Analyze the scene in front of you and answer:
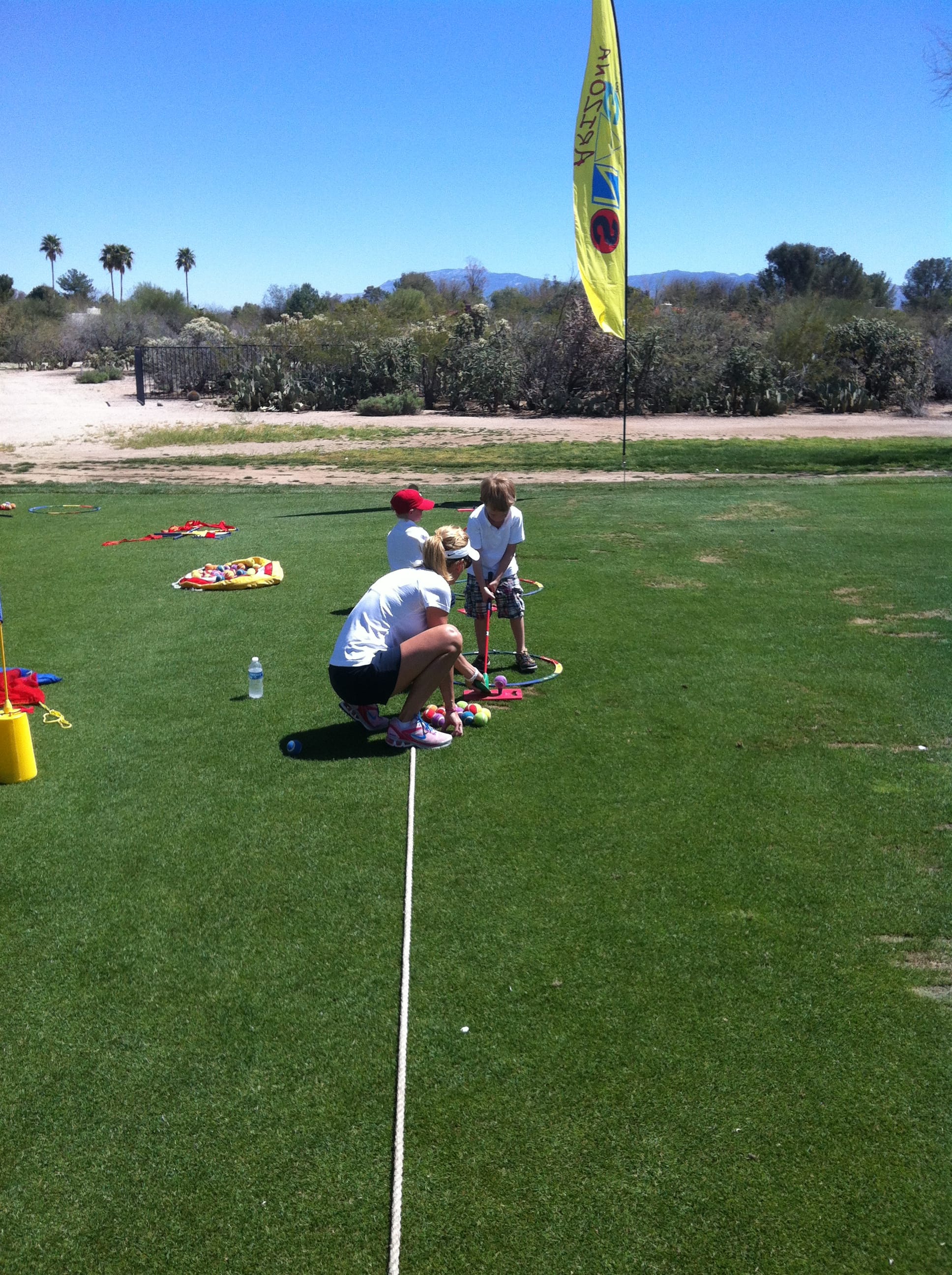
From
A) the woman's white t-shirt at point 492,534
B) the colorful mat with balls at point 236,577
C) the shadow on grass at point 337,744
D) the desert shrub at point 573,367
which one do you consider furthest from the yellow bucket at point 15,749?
the desert shrub at point 573,367

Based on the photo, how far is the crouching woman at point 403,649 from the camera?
6.52 metres

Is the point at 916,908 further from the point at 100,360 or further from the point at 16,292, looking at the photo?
the point at 16,292

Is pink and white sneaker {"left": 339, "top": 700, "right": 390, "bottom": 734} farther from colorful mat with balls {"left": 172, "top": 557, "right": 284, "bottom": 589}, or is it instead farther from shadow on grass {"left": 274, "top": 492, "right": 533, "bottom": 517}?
shadow on grass {"left": 274, "top": 492, "right": 533, "bottom": 517}

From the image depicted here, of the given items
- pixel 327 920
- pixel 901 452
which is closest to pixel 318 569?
pixel 327 920

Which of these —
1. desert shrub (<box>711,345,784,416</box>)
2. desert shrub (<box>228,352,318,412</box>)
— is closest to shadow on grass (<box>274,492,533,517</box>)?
desert shrub (<box>711,345,784,416</box>)

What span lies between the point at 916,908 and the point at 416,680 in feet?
10.2

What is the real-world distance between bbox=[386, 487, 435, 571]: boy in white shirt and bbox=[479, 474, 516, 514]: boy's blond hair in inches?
20.0

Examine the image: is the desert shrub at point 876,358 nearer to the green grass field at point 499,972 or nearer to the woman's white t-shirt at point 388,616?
the green grass field at point 499,972

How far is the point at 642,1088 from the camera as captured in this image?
3688 millimetres

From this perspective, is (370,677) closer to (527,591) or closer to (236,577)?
(527,591)

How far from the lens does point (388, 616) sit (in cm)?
658

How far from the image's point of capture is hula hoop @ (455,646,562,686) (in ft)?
26.1

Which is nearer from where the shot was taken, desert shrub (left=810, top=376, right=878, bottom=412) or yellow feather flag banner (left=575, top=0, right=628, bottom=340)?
yellow feather flag banner (left=575, top=0, right=628, bottom=340)

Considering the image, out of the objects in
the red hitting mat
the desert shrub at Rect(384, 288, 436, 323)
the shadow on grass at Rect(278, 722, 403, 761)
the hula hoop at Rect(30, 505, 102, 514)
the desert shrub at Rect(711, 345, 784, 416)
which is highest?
the desert shrub at Rect(384, 288, 436, 323)
